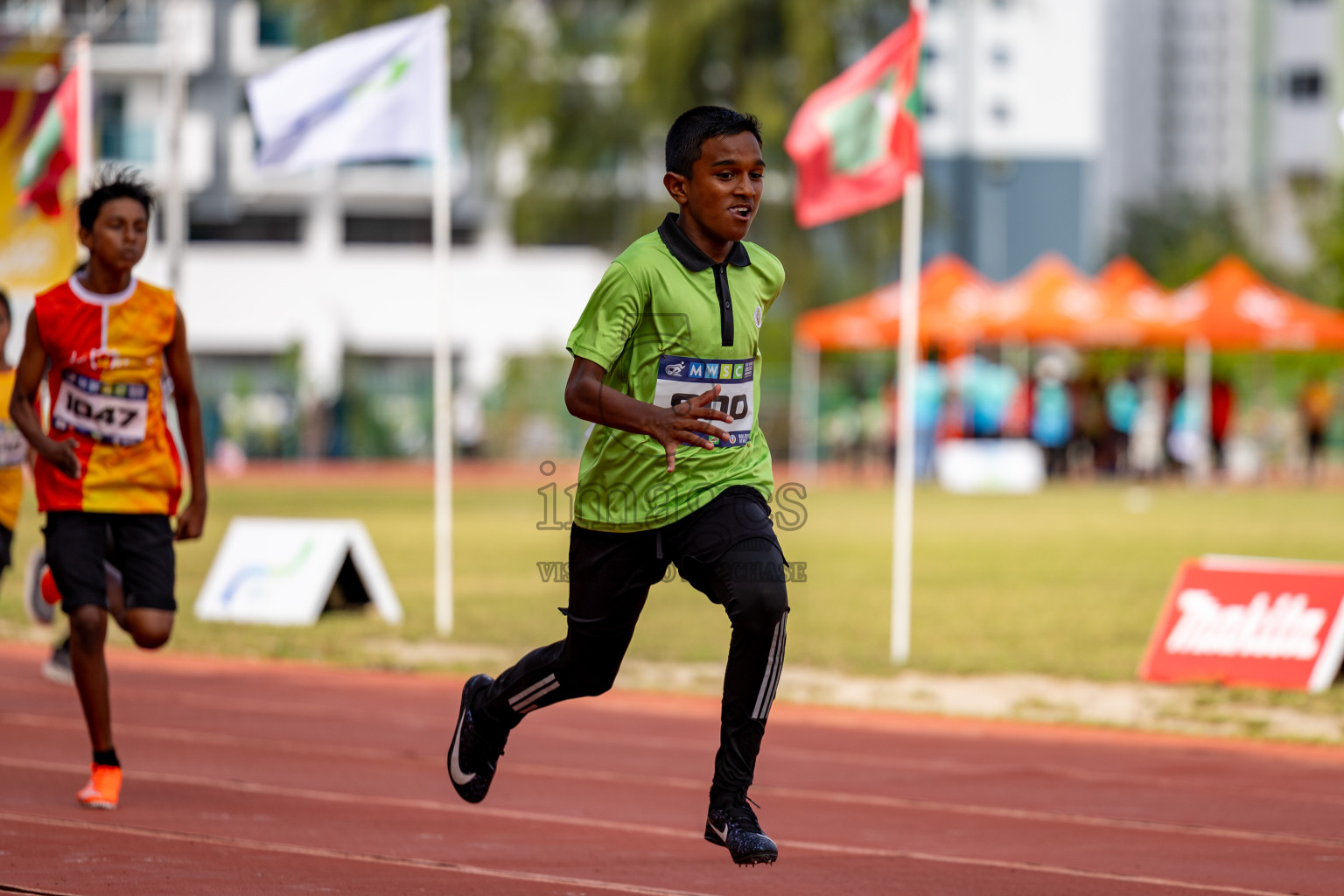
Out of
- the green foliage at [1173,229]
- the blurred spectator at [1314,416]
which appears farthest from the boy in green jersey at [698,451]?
the green foliage at [1173,229]

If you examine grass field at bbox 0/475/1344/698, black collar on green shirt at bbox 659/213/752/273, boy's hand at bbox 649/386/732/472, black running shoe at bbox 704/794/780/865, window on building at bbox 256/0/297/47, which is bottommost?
grass field at bbox 0/475/1344/698

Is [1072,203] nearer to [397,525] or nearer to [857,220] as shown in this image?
[857,220]

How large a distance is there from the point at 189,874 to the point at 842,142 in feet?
28.1

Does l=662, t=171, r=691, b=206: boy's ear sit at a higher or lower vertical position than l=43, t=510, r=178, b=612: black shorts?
higher

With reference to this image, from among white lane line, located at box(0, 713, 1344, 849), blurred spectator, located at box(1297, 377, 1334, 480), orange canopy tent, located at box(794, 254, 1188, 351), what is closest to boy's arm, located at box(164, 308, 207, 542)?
white lane line, located at box(0, 713, 1344, 849)

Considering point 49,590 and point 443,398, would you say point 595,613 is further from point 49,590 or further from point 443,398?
point 443,398

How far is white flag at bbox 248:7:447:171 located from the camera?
13.4 meters

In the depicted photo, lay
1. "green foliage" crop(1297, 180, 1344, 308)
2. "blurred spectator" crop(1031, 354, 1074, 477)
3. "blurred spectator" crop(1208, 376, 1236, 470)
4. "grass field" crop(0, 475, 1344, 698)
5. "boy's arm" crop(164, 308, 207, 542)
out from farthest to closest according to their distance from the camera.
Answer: "green foliage" crop(1297, 180, 1344, 308), "blurred spectator" crop(1208, 376, 1236, 470), "blurred spectator" crop(1031, 354, 1074, 477), "grass field" crop(0, 475, 1344, 698), "boy's arm" crop(164, 308, 207, 542)

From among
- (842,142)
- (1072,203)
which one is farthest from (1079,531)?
(1072,203)

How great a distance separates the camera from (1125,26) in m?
105

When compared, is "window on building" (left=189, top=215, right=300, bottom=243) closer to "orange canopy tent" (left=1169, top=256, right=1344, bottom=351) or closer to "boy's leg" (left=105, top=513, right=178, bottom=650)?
"orange canopy tent" (left=1169, top=256, right=1344, bottom=351)

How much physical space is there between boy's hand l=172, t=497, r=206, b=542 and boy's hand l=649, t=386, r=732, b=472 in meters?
2.59

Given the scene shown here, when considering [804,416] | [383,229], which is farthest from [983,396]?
[383,229]

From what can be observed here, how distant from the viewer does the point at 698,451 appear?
5203 millimetres
